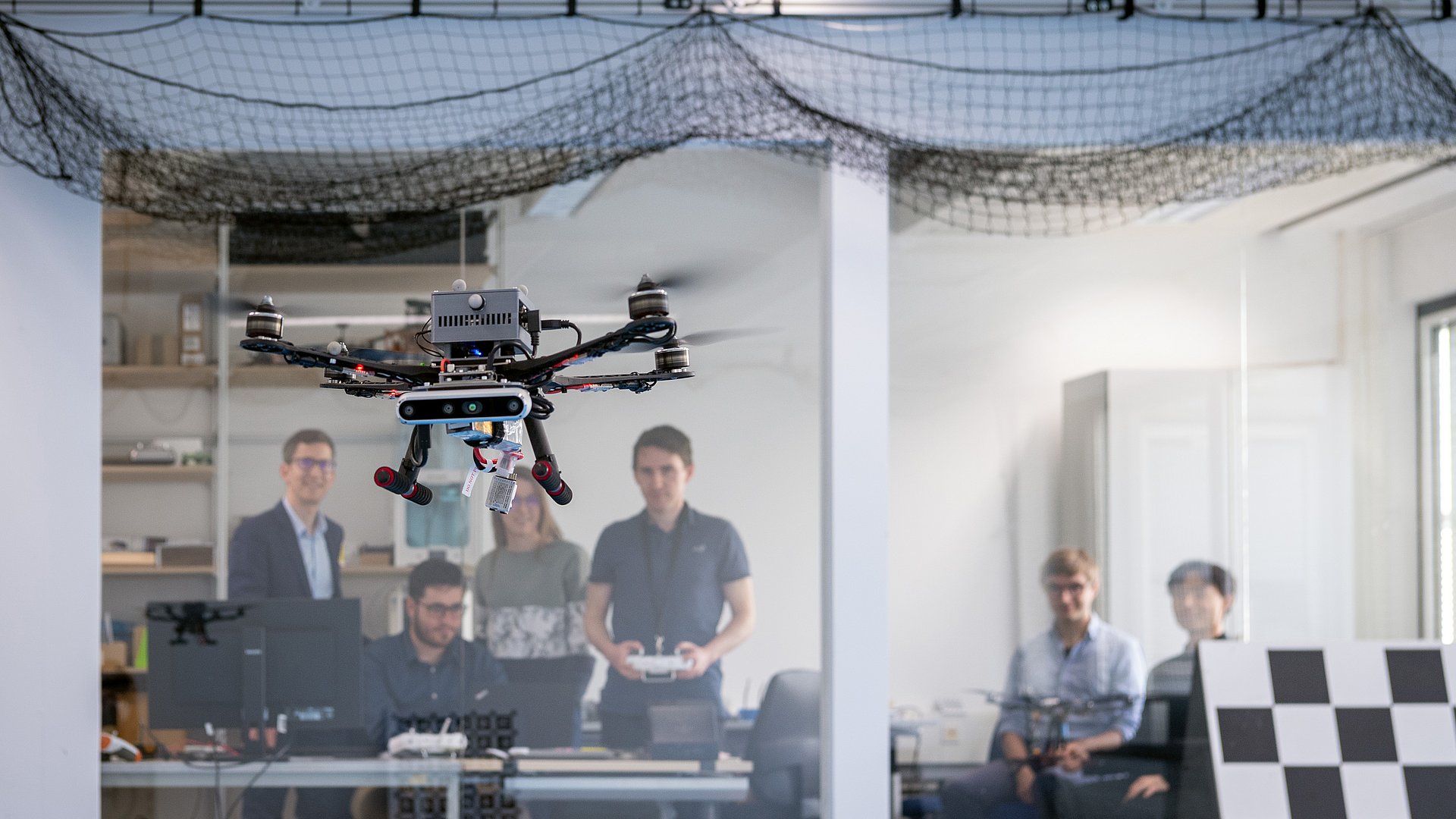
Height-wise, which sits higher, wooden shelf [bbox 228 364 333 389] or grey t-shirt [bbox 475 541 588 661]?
wooden shelf [bbox 228 364 333 389]

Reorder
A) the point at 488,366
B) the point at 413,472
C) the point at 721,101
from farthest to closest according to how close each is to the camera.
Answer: the point at 721,101 → the point at 413,472 → the point at 488,366

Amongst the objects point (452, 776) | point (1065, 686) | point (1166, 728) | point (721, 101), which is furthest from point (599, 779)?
point (721, 101)

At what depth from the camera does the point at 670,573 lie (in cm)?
390

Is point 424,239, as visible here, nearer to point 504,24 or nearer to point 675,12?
point 504,24

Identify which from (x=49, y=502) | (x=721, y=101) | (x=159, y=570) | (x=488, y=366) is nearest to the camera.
A: (x=488, y=366)

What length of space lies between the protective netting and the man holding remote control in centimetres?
103

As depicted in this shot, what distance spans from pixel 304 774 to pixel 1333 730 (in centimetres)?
308

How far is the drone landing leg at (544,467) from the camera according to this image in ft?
6.06

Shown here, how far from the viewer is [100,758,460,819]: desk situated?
3789mm

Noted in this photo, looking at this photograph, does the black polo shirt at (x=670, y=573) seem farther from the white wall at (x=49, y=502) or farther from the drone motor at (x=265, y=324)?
the drone motor at (x=265, y=324)

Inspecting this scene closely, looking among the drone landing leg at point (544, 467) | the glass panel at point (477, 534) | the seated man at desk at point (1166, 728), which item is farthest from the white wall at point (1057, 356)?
the drone landing leg at point (544, 467)

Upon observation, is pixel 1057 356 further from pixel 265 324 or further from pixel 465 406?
pixel 265 324

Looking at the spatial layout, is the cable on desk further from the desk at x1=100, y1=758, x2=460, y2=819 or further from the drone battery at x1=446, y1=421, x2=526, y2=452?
the drone battery at x1=446, y1=421, x2=526, y2=452

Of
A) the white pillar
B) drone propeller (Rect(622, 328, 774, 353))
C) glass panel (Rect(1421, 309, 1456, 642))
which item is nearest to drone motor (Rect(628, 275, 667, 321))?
the white pillar
